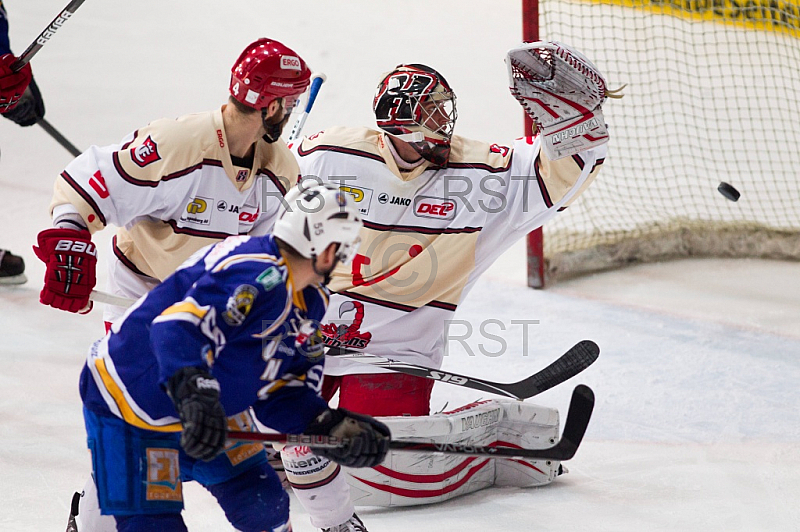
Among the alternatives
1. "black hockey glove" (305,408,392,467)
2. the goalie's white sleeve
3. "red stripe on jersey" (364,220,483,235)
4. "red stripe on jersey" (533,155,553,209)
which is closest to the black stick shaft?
the goalie's white sleeve

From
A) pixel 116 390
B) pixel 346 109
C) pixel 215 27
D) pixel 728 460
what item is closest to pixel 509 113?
pixel 346 109

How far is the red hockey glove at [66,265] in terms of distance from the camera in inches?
88.9

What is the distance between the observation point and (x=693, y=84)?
19.4 feet

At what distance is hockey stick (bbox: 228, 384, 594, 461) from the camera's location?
1.74 metres

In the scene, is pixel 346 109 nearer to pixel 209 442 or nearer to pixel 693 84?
pixel 693 84

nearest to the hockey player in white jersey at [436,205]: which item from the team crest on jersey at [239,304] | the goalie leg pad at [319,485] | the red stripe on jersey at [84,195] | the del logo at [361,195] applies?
the del logo at [361,195]

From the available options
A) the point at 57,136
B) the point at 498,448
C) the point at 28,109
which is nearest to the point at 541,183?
the point at 498,448

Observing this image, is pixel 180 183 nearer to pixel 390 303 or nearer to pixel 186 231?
pixel 186 231

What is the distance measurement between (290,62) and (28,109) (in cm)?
166

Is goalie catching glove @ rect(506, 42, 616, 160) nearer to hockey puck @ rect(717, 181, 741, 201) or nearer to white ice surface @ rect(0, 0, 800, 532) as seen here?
white ice surface @ rect(0, 0, 800, 532)

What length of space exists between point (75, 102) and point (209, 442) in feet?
15.9

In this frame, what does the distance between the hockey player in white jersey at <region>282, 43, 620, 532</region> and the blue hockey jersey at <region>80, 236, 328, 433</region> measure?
861 millimetres

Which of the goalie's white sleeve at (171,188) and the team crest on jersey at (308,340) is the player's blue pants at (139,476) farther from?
the goalie's white sleeve at (171,188)

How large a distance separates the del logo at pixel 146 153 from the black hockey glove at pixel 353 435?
0.93 metres
